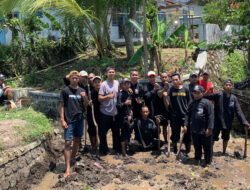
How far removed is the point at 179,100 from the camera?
20.3 ft

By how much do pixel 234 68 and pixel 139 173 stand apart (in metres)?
8.70

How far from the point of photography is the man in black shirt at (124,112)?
20.2ft

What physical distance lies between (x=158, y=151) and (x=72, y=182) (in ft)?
7.36

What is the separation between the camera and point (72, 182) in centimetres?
505

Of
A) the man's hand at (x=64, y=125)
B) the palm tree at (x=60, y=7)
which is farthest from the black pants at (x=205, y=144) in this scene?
the palm tree at (x=60, y=7)

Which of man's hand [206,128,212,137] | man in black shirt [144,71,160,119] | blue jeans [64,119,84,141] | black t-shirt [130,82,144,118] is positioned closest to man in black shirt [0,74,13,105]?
blue jeans [64,119,84,141]

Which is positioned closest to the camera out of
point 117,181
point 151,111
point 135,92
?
point 117,181

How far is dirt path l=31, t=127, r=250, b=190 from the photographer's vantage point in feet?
16.5

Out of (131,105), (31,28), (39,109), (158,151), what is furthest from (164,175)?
(31,28)

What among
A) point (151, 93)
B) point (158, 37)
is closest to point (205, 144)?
point (151, 93)

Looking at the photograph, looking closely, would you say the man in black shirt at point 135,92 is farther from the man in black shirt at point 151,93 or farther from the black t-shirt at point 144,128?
the black t-shirt at point 144,128

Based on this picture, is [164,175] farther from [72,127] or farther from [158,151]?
[72,127]

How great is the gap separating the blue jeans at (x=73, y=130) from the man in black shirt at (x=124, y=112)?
3.32 feet

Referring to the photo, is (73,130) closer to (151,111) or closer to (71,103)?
(71,103)
